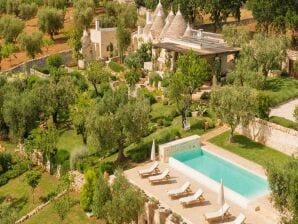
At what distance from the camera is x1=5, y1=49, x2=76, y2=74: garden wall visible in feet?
205

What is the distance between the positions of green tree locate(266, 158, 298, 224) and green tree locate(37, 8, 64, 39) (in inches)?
2254

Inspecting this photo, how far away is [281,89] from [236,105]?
40.4 ft

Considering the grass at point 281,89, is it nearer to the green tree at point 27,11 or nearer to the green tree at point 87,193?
the green tree at point 87,193

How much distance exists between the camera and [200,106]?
42312mm

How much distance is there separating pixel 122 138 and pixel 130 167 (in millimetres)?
2179

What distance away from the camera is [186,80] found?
4200cm

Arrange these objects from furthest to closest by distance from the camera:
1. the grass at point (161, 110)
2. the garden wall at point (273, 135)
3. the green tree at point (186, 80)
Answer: the grass at point (161, 110) < the green tree at point (186, 80) < the garden wall at point (273, 135)

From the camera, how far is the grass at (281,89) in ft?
141

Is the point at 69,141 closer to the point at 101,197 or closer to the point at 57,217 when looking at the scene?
the point at 57,217

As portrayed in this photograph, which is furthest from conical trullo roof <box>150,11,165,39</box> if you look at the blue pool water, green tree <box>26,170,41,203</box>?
green tree <box>26,170,41,203</box>

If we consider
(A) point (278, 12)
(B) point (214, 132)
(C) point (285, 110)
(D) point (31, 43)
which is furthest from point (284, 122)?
(D) point (31, 43)

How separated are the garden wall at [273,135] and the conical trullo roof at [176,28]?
1992cm

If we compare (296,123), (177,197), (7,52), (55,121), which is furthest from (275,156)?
(7,52)

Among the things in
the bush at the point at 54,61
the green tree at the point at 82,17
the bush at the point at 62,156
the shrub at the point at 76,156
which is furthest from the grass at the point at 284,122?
the green tree at the point at 82,17
